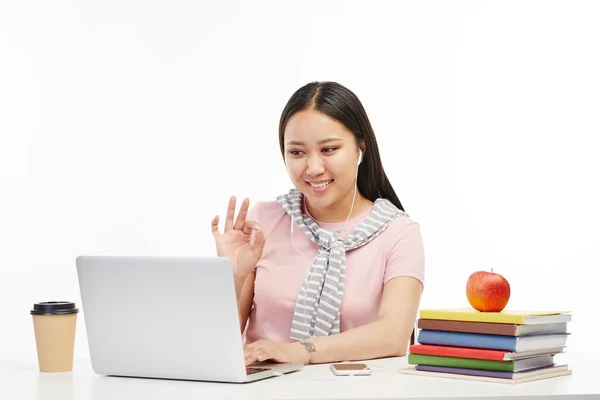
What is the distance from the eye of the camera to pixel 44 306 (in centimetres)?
200

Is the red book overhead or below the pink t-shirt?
below

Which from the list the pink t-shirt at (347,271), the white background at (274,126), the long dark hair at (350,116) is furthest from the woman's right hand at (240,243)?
the white background at (274,126)

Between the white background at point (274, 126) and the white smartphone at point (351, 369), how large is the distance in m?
2.86

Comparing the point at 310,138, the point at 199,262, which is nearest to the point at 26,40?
the point at 310,138

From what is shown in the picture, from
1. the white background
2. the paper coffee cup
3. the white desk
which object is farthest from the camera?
the white background

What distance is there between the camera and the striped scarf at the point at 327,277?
8.40 ft

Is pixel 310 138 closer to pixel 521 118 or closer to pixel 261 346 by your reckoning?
pixel 261 346

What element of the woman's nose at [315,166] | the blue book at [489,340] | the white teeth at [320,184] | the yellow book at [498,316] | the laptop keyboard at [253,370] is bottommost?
the laptop keyboard at [253,370]

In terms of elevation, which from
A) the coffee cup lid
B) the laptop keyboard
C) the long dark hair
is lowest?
the laptop keyboard

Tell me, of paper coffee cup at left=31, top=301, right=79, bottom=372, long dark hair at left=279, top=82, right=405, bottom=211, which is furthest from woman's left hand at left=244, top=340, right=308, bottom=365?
long dark hair at left=279, top=82, right=405, bottom=211

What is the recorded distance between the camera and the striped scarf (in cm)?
256

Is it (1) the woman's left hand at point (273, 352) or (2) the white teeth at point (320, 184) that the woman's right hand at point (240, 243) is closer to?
(2) the white teeth at point (320, 184)

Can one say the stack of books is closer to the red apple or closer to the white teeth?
the red apple

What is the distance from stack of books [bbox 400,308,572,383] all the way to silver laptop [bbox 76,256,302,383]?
0.32 meters
